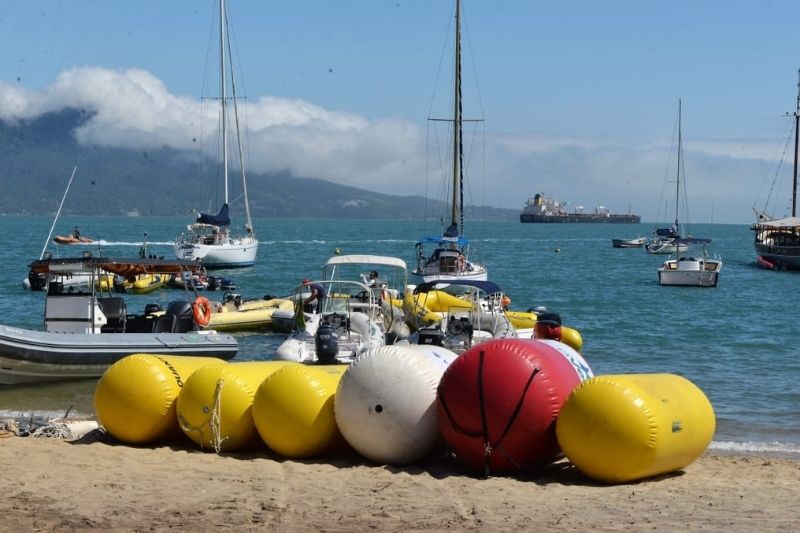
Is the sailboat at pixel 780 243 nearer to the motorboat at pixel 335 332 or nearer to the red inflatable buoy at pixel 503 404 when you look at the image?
the motorboat at pixel 335 332

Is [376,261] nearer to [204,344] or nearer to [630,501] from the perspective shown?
[204,344]

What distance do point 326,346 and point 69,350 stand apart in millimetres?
4429

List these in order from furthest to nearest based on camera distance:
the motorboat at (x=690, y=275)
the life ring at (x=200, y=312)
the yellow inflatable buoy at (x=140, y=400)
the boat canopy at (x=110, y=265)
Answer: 1. the motorboat at (x=690, y=275)
2. the life ring at (x=200, y=312)
3. the boat canopy at (x=110, y=265)
4. the yellow inflatable buoy at (x=140, y=400)

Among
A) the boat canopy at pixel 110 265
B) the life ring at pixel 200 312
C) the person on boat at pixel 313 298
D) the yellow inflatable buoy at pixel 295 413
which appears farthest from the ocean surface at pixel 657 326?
the yellow inflatable buoy at pixel 295 413

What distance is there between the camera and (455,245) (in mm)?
44750

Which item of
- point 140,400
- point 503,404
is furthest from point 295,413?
point 503,404

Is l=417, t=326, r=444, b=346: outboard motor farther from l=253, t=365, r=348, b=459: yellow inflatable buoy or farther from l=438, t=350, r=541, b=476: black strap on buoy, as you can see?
l=438, t=350, r=541, b=476: black strap on buoy

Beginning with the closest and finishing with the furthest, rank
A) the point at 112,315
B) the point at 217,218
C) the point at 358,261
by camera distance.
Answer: the point at 112,315 → the point at 358,261 → the point at 217,218

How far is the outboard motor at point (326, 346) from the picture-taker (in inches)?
751

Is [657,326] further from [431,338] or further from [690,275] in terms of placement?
[690,275]

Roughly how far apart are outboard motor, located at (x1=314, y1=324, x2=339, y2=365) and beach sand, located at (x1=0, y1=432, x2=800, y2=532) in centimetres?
702

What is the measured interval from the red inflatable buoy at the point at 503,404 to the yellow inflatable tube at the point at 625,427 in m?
0.26

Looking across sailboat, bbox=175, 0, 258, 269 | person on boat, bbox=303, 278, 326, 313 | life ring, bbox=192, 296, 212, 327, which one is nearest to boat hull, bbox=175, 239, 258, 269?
sailboat, bbox=175, 0, 258, 269

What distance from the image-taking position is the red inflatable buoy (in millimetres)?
10594
